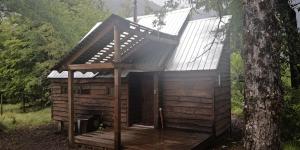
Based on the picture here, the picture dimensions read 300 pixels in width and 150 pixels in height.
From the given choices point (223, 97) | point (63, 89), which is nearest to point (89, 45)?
point (223, 97)

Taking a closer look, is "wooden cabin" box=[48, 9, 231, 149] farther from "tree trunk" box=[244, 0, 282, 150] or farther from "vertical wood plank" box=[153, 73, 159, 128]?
"tree trunk" box=[244, 0, 282, 150]

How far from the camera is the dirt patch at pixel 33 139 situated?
487 inches

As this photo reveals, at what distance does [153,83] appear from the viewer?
529 inches

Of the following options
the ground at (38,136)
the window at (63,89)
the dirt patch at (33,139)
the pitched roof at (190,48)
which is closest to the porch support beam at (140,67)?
the pitched roof at (190,48)

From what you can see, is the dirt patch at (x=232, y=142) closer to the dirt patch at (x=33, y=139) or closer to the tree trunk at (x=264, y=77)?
the dirt patch at (x=33, y=139)

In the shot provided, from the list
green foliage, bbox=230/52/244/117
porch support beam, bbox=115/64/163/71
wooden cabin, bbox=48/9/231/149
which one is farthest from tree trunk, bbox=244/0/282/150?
green foliage, bbox=230/52/244/117

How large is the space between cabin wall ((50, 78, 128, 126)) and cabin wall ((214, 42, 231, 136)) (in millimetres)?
4326

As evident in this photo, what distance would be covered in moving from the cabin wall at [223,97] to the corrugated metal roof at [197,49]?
0.54 metres

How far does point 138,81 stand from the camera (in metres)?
14.1

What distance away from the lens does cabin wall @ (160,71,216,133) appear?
11.6 metres

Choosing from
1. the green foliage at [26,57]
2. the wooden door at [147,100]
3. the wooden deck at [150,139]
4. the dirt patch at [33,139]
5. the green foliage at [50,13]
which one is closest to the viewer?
the wooden deck at [150,139]

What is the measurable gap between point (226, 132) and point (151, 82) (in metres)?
4.32

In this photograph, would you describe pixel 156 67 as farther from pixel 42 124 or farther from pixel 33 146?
pixel 42 124

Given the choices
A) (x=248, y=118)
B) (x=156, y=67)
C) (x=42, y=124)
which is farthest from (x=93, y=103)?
(x=248, y=118)
